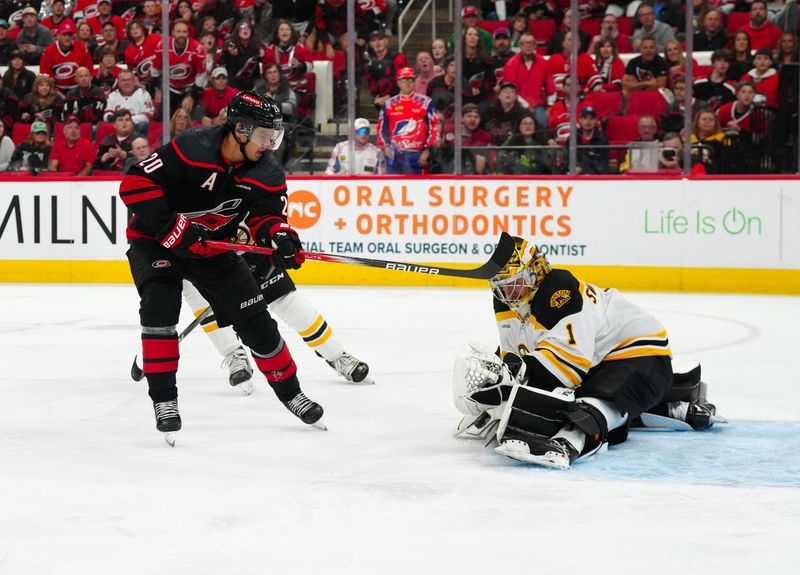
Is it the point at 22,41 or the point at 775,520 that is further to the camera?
the point at 22,41

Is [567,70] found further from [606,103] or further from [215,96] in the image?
[215,96]

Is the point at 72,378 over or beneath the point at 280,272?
beneath

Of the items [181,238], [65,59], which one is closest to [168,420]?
[181,238]

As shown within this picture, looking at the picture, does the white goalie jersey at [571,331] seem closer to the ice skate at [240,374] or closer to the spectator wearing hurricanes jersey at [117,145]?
the ice skate at [240,374]

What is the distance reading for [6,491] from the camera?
10.1 feet

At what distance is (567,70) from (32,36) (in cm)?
479

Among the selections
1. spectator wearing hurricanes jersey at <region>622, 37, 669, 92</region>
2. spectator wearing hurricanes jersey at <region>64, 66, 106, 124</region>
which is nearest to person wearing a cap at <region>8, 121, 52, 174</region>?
spectator wearing hurricanes jersey at <region>64, 66, 106, 124</region>

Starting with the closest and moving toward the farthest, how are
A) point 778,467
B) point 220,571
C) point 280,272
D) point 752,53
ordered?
point 220,571 < point 778,467 < point 280,272 < point 752,53

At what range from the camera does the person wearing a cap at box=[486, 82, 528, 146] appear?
352 inches

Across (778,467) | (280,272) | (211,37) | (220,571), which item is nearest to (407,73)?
(211,37)

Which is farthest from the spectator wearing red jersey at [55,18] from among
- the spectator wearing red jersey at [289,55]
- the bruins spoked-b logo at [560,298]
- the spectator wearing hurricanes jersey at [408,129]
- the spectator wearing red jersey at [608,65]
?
the bruins spoked-b logo at [560,298]

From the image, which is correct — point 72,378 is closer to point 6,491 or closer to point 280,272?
point 280,272

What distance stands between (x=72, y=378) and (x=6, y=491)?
6.38 ft

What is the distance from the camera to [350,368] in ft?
15.9
